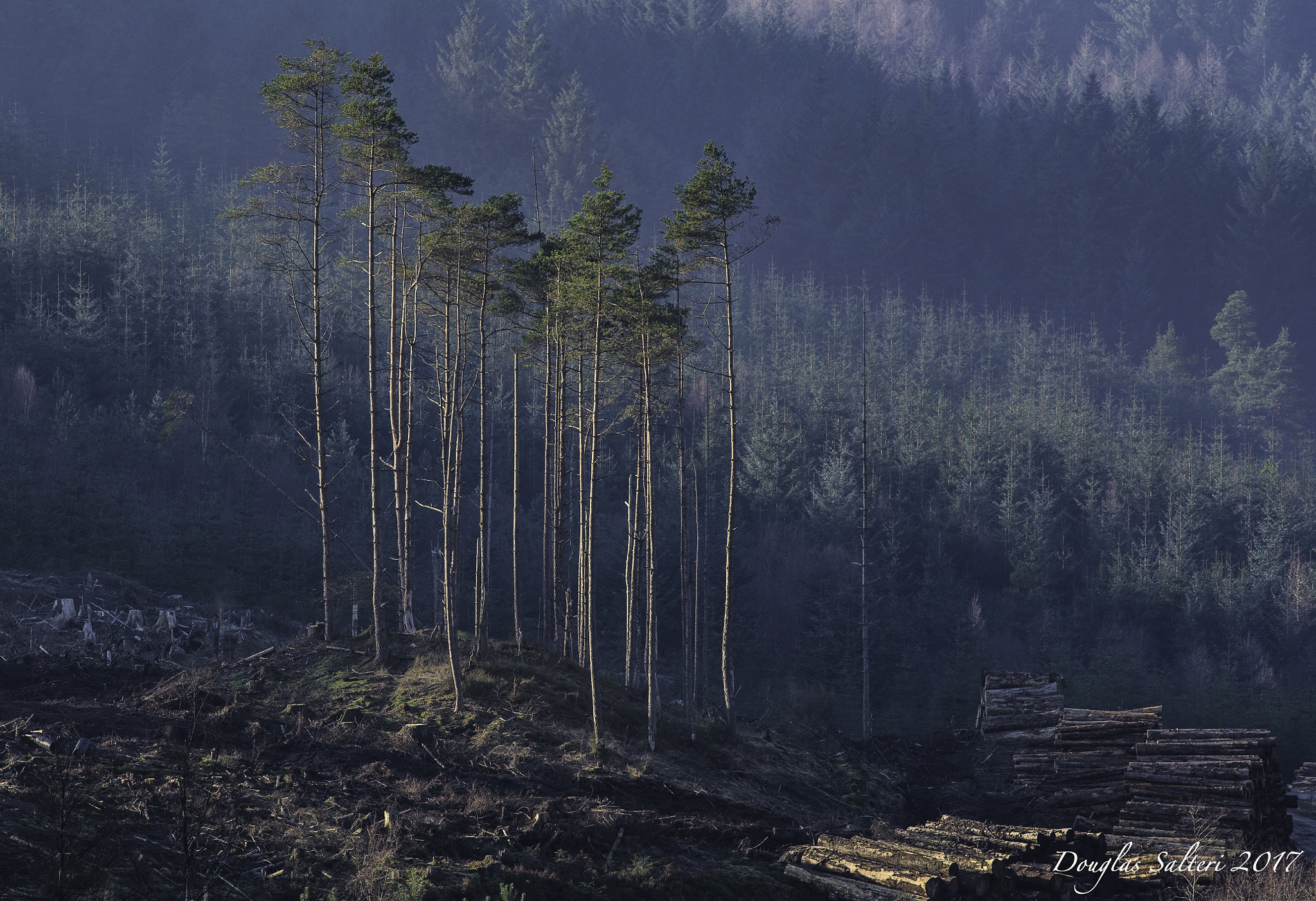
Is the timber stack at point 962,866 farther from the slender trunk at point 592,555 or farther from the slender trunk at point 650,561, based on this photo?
the slender trunk at point 650,561

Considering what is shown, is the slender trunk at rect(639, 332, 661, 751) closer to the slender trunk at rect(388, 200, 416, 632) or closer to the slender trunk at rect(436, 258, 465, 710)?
the slender trunk at rect(436, 258, 465, 710)

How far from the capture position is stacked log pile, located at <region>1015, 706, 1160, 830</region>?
19.6m

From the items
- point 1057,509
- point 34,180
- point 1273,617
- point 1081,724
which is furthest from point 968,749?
point 34,180

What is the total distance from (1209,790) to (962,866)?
7.22 m

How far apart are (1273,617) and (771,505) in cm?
2341

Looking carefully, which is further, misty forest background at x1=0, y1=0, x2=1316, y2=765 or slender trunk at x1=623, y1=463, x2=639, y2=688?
misty forest background at x1=0, y1=0, x2=1316, y2=765

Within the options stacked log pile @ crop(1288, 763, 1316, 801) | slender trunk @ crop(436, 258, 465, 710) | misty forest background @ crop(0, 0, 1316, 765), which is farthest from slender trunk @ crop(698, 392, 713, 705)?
stacked log pile @ crop(1288, 763, 1316, 801)

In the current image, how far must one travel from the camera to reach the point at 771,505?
48.5 m

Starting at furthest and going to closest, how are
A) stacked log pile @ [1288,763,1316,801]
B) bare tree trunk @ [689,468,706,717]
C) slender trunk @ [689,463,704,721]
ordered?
bare tree trunk @ [689,468,706,717], slender trunk @ [689,463,704,721], stacked log pile @ [1288,763,1316,801]

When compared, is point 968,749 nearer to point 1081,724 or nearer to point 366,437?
point 1081,724

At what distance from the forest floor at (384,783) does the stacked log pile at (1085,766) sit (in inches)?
56.0

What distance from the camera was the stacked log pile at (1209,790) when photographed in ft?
51.5

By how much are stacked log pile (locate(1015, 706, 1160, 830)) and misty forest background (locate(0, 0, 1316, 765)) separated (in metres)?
8.87

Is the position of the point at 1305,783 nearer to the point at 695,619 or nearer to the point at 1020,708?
the point at 1020,708
